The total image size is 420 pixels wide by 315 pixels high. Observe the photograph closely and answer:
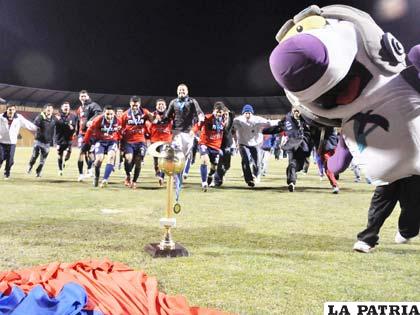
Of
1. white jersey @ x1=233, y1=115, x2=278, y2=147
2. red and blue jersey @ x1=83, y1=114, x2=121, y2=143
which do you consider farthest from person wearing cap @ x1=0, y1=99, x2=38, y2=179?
white jersey @ x1=233, y1=115, x2=278, y2=147

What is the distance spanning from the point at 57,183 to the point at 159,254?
21.5 ft

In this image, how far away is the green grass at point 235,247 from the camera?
2.55 metres

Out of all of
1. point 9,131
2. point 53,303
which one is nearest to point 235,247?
point 53,303

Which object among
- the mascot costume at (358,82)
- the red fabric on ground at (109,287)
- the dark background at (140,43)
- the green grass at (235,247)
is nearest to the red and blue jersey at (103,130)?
the green grass at (235,247)

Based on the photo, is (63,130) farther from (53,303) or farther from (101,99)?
(101,99)

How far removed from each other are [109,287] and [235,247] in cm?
165

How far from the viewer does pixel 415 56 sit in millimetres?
2219

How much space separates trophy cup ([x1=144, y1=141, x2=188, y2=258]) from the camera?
133 inches

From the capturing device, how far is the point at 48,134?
11117mm

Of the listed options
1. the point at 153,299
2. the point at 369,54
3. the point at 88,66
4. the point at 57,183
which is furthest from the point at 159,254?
the point at 88,66

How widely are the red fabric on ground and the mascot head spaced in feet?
4.02

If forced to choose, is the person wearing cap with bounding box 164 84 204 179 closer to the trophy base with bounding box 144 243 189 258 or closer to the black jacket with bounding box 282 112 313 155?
the black jacket with bounding box 282 112 313 155

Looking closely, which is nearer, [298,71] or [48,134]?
[298,71]

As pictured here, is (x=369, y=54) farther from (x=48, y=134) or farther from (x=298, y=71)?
(x=48, y=134)
